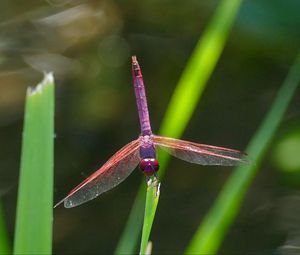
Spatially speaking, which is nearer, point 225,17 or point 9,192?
point 225,17

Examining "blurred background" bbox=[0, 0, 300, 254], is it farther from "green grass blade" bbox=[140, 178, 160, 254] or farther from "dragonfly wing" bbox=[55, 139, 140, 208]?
"green grass blade" bbox=[140, 178, 160, 254]

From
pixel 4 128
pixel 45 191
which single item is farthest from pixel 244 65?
pixel 45 191

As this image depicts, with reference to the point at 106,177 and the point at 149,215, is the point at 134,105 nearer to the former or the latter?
the point at 106,177

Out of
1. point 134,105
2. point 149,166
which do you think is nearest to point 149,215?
point 149,166

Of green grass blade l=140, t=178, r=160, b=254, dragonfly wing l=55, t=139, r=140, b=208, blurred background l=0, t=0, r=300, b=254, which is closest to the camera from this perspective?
green grass blade l=140, t=178, r=160, b=254

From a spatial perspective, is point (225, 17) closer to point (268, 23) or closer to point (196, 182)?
point (268, 23)

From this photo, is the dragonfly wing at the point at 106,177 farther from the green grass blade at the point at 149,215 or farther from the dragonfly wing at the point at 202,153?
the green grass blade at the point at 149,215

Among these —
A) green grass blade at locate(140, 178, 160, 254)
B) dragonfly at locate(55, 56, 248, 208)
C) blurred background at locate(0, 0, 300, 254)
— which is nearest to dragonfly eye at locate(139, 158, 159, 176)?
dragonfly at locate(55, 56, 248, 208)

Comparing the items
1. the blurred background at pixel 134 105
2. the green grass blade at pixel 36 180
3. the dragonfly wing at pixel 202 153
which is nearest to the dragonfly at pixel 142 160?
the dragonfly wing at pixel 202 153
